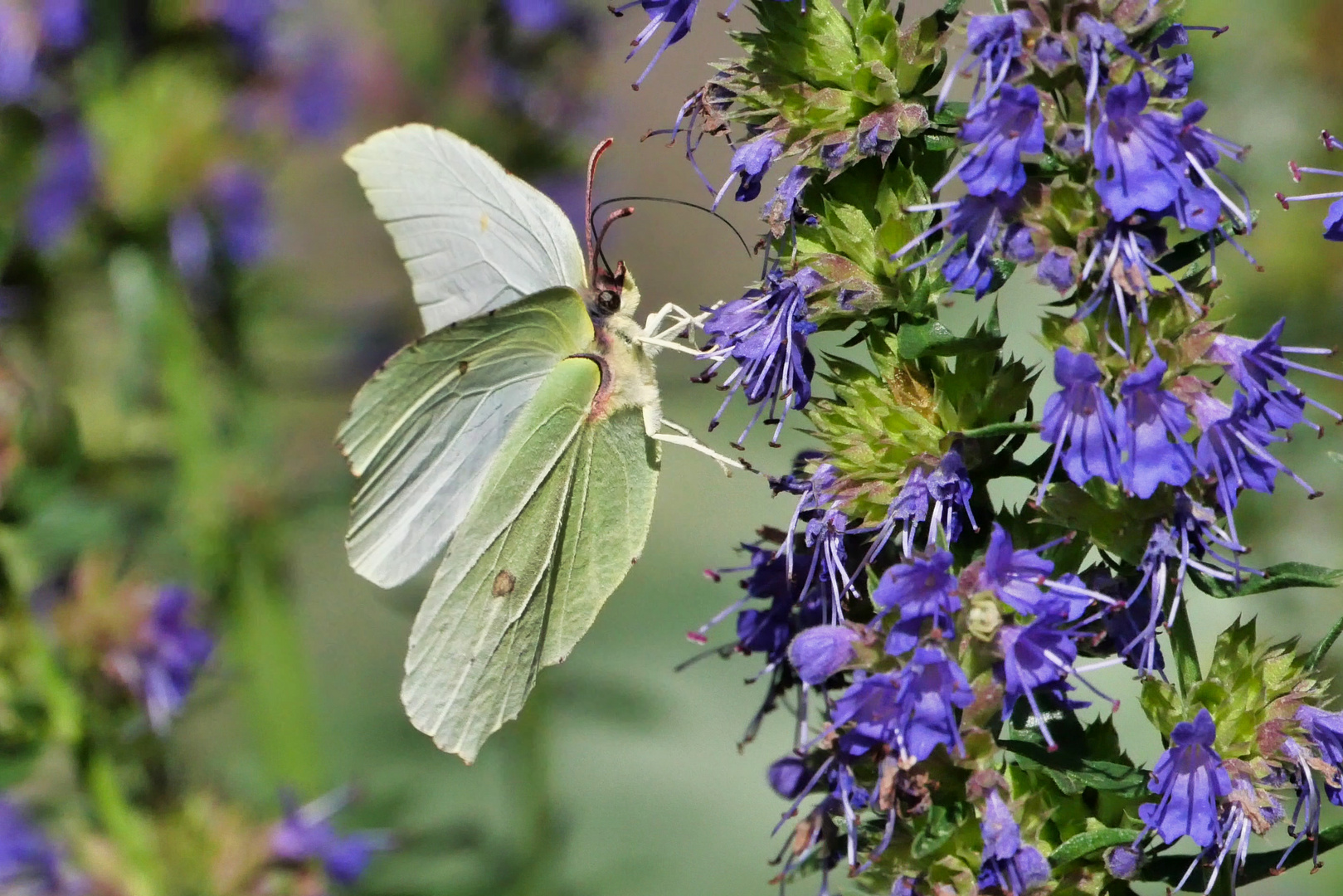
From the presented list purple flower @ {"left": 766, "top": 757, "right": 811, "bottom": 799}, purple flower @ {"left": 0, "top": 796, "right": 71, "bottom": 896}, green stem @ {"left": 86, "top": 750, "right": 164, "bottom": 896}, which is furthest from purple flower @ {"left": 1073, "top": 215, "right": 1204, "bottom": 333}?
purple flower @ {"left": 0, "top": 796, "right": 71, "bottom": 896}

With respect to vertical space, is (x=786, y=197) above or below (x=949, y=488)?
above

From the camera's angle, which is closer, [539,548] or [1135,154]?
[1135,154]

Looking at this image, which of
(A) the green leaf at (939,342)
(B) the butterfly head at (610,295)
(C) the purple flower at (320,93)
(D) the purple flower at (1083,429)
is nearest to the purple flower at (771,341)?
(A) the green leaf at (939,342)

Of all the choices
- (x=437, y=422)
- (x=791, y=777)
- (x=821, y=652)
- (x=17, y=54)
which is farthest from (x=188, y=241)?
(x=821, y=652)

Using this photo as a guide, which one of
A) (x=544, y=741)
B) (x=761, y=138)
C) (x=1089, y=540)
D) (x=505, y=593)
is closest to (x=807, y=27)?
(x=761, y=138)

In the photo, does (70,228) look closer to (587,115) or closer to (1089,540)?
(587,115)

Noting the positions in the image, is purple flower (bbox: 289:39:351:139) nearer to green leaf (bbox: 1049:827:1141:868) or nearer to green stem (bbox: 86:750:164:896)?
green stem (bbox: 86:750:164:896)

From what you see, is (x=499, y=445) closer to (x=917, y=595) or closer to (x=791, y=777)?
(x=791, y=777)

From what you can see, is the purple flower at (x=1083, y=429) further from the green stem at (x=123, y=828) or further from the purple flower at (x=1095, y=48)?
the green stem at (x=123, y=828)
